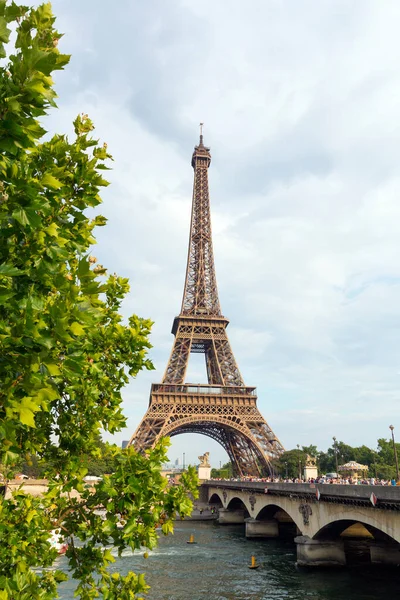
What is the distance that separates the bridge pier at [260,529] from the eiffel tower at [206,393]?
12496 millimetres

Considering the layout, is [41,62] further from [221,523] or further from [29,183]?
[221,523]

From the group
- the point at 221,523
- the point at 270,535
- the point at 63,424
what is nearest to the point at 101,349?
the point at 63,424

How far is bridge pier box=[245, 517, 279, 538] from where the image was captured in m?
48.5

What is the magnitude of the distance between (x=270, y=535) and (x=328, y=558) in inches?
738

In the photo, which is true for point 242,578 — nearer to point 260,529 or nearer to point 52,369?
point 260,529

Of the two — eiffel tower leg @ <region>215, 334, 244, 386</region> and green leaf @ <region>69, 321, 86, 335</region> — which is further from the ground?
eiffel tower leg @ <region>215, 334, 244, 386</region>

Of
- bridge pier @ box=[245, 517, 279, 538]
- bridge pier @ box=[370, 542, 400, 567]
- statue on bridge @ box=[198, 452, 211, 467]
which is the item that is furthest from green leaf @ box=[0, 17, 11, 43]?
statue on bridge @ box=[198, 452, 211, 467]

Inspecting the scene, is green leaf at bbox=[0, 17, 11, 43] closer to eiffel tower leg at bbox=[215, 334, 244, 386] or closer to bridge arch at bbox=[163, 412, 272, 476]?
bridge arch at bbox=[163, 412, 272, 476]

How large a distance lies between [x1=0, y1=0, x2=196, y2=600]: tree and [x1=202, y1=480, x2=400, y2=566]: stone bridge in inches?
740

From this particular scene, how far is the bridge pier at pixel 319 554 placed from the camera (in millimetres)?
31652

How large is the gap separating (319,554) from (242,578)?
5.95 m

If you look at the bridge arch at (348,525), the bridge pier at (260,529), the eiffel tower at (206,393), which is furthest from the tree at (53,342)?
the eiffel tower at (206,393)

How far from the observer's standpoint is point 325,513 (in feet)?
98.5

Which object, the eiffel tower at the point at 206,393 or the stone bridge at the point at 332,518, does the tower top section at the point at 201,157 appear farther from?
the stone bridge at the point at 332,518
